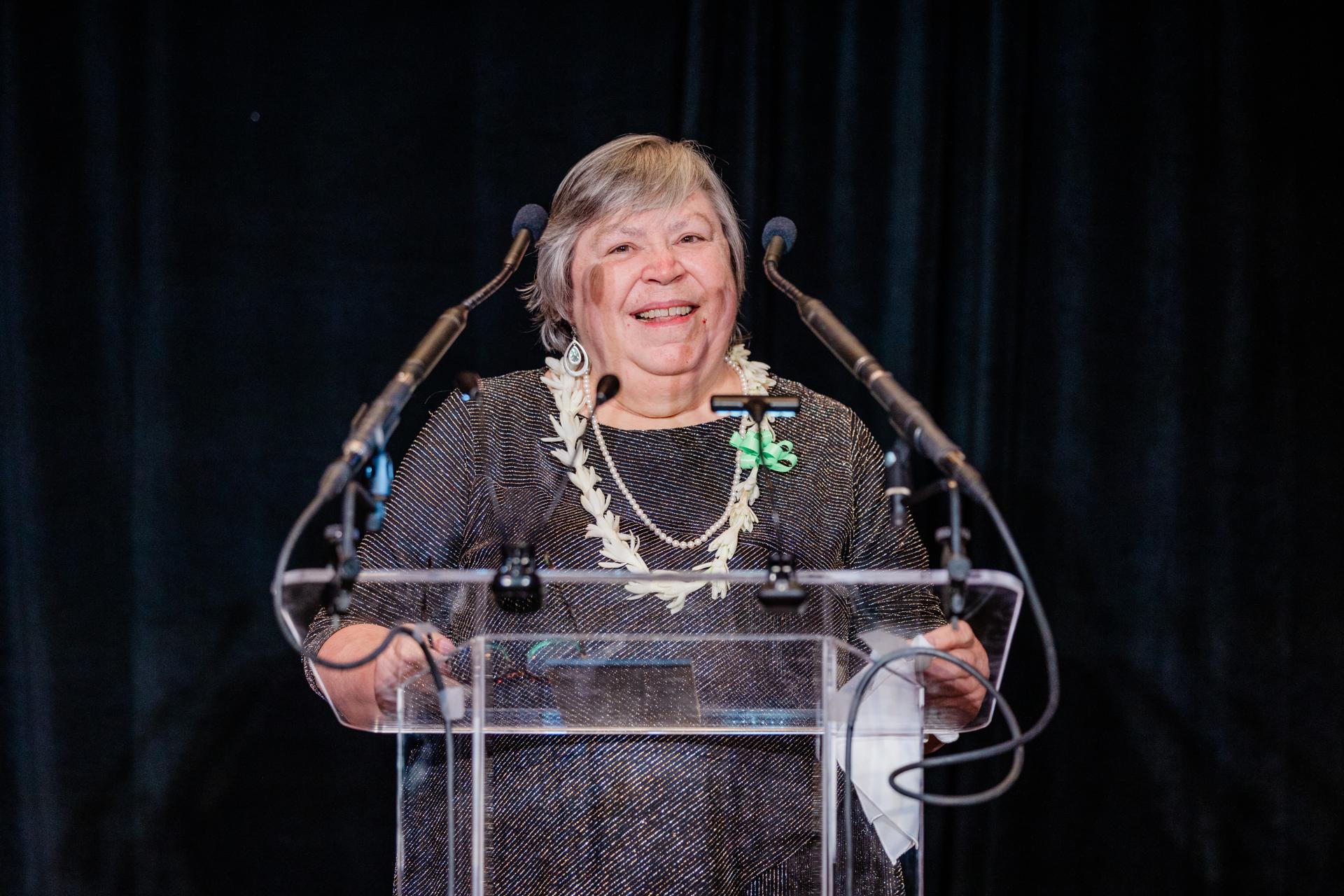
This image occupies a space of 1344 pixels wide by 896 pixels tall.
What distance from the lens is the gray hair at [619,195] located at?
2137 millimetres

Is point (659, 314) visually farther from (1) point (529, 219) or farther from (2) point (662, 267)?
(1) point (529, 219)

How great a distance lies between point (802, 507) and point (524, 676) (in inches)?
25.1

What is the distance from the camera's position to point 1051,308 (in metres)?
2.77

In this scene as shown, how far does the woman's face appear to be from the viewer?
2.10 meters

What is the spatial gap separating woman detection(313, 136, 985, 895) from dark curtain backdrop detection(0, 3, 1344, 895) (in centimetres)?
60

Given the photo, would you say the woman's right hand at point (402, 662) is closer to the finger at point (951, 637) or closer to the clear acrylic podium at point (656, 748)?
the clear acrylic podium at point (656, 748)

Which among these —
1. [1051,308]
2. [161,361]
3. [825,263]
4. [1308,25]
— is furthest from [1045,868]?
[161,361]

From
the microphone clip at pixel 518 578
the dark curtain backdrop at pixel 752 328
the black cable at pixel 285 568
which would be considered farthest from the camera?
the dark curtain backdrop at pixel 752 328

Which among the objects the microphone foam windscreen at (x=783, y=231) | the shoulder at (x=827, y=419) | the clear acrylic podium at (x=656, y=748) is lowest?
the clear acrylic podium at (x=656, y=748)

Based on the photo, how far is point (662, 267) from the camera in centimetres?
210

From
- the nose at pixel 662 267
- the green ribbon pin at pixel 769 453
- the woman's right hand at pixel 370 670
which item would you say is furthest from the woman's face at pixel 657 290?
the woman's right hand at pixel 370 670

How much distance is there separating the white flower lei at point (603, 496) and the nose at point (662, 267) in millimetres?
209

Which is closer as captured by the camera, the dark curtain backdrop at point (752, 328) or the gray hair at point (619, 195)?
the gray hair at point (619, 195)

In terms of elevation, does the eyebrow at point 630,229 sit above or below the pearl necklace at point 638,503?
above
